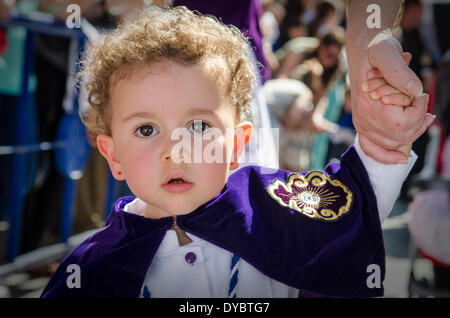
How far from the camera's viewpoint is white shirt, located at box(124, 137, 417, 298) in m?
1.23

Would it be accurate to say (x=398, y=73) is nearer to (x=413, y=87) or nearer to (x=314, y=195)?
(x=413, y=87)

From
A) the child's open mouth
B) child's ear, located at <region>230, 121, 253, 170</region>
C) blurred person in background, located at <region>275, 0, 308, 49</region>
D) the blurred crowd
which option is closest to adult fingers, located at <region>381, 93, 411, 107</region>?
child's ear, located at <region>230, 121, 253, 170</region>

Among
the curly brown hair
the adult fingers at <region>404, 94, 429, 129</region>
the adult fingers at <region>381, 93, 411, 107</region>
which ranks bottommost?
the adult fingers at <region>404, 94, 429, 129</region>

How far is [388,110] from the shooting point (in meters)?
1.12

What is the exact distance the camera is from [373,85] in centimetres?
113

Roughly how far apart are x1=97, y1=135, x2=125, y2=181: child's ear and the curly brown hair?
2 cm

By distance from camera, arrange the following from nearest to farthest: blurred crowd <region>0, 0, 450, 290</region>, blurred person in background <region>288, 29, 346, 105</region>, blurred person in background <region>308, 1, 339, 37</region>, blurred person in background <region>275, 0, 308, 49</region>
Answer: blurred crowd <region>0, 0, 450, 290</region>, blurred person in background <region>288, 29, 346, 105</region>, blurred person in background <region>308, 1, 339, 37</region>, blurred person in background <region>275, 0, 308, 49</region>

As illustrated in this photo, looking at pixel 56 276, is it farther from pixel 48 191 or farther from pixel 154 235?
pixel 48 191

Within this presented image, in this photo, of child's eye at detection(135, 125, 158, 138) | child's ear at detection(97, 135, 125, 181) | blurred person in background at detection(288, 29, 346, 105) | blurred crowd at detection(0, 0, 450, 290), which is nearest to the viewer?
child's eye at detection(135, 125, 158, 138)

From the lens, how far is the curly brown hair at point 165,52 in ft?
3.91

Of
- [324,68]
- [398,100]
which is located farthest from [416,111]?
[324,68]

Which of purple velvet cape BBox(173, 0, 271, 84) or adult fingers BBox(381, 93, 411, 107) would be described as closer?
adult fingers BBox(381, 93, 411, 107)

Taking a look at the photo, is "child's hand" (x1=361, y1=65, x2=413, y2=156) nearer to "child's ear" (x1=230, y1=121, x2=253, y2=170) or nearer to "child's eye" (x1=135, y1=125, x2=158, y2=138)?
"child's ear" (x1=230, y1=121, x2=253, y2=170)
